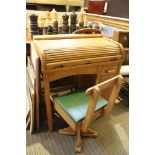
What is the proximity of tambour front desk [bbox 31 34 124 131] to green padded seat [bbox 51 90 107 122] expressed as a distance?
0.14 m

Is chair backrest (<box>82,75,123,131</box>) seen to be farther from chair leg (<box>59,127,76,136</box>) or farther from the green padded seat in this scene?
chair leg (<box>59,127,76,136</box>)

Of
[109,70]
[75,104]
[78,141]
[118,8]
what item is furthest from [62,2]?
[78,141]

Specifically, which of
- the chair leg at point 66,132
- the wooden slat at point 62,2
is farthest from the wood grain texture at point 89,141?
the wooden slat at point 62,2

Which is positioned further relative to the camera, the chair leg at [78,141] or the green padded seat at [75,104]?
the chair leg at [78,141]

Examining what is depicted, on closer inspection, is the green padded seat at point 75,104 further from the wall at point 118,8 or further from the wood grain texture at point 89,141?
the wall at point 118,8

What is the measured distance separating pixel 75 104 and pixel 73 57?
0.42 metres

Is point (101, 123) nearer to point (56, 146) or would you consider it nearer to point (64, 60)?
point (56, 146)

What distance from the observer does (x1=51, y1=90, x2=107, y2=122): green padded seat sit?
1501mm

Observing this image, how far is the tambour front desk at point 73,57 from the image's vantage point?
1.51m

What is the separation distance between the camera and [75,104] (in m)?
1.64

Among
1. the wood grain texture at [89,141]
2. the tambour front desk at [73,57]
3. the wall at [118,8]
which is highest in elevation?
the wall at [118,8]

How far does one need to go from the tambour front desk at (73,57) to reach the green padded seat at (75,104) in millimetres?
140

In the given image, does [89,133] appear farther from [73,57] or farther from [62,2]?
[62,2]
